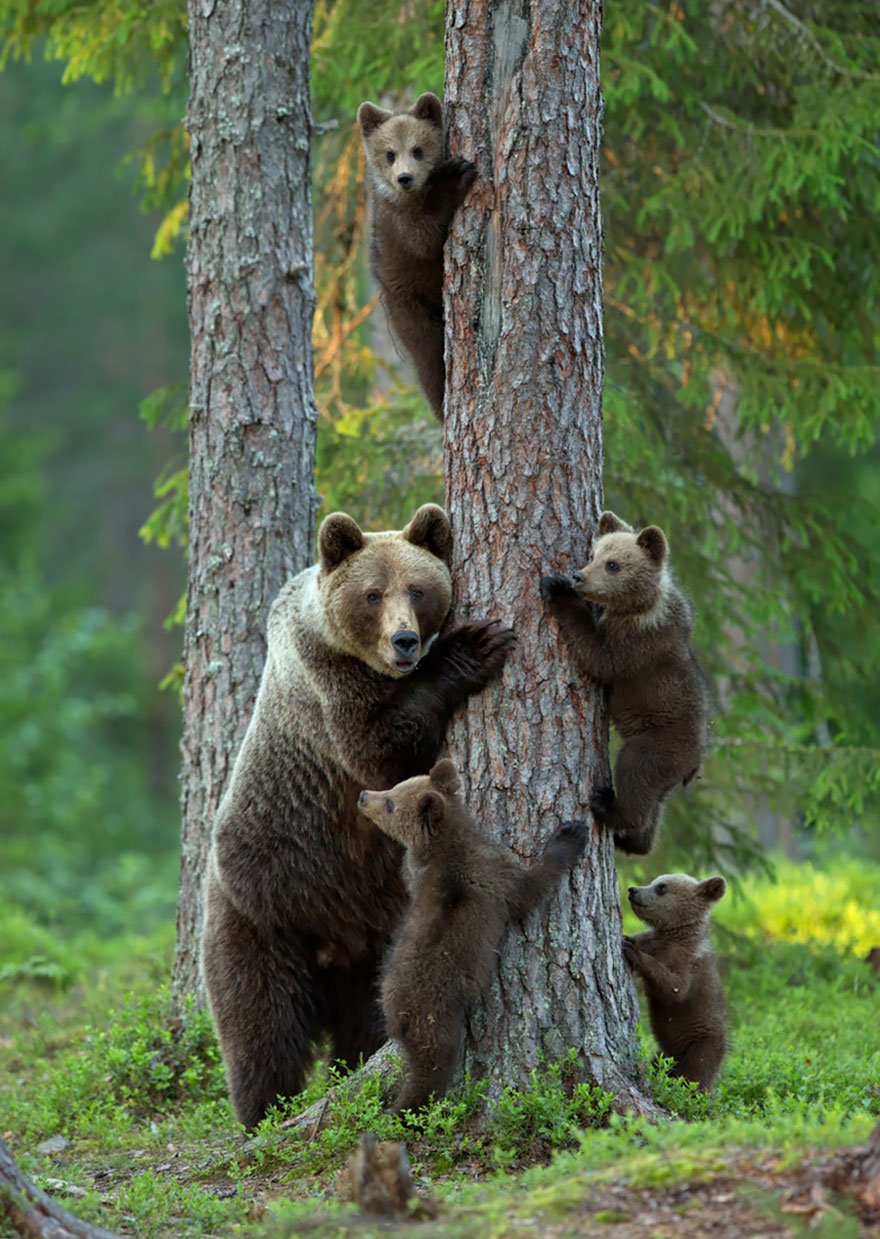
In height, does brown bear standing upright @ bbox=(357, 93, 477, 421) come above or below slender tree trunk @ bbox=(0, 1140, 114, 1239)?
above

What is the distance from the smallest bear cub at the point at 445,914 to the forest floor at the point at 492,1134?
0.84 feet

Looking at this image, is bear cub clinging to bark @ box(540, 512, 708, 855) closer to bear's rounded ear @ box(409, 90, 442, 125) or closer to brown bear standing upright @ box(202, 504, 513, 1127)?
brown bear standing upright @ box(202, 504, 513, 1127)

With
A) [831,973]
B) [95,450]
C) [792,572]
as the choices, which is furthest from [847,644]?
[95,450]

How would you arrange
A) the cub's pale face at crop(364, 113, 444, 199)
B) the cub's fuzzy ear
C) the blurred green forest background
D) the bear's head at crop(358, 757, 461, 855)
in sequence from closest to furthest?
1. the bear's head at crop(358, 757, 461, 855)
2. the cub's fuzzy ear
3. the cub's pale face at crop(364, 113, 444, 199)
4. the blurred green forest background

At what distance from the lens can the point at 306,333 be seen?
8.56 meters

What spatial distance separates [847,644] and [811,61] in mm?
4073

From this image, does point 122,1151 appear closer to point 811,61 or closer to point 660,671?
point 660,671

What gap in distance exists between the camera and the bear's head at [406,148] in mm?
6355

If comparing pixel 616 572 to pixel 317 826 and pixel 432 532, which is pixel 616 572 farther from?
pixel 317 826

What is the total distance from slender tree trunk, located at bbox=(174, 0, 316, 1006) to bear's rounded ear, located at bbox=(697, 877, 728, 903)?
2.92m

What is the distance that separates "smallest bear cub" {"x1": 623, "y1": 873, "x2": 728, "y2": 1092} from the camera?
246 inches

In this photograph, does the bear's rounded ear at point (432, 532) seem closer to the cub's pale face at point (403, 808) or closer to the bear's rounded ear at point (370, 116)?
the cub's pale face at point (403, 808)

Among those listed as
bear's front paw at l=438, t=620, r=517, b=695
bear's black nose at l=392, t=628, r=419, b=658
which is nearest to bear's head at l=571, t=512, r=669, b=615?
bear's front paw at l=438, t=620, r=517, b=695

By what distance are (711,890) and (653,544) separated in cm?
157
